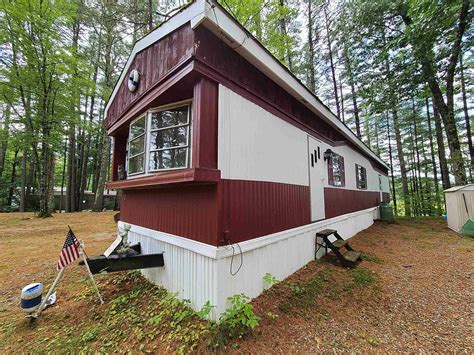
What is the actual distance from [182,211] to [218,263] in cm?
104

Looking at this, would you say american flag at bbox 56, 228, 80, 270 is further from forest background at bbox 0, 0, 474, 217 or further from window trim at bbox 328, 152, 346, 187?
forest background at bbox 0, 0, 474, 217

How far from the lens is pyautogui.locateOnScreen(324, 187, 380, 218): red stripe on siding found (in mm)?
6023

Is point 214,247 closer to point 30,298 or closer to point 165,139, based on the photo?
point 165,139

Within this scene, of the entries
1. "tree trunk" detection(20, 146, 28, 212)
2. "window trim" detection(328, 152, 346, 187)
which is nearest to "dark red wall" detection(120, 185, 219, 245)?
"window trim" detection(328, 152, 346, 187)

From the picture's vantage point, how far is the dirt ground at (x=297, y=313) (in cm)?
238

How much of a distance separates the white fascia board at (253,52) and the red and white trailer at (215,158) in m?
0.02

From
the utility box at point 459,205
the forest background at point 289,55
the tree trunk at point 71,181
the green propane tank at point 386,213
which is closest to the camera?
the utility box at point 459,205

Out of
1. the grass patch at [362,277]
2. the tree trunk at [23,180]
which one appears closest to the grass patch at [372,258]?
the grass patch at [362,277]

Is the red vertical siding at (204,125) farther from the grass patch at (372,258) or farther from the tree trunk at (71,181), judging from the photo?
the tree trunk at (71,181)

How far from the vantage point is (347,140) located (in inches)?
319

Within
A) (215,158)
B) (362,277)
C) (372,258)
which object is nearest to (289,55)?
(372,258)

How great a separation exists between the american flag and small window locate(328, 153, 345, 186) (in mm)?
6106

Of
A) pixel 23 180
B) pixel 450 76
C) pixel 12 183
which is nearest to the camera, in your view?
pixel 450 76

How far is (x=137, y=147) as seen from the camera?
14.4ft
